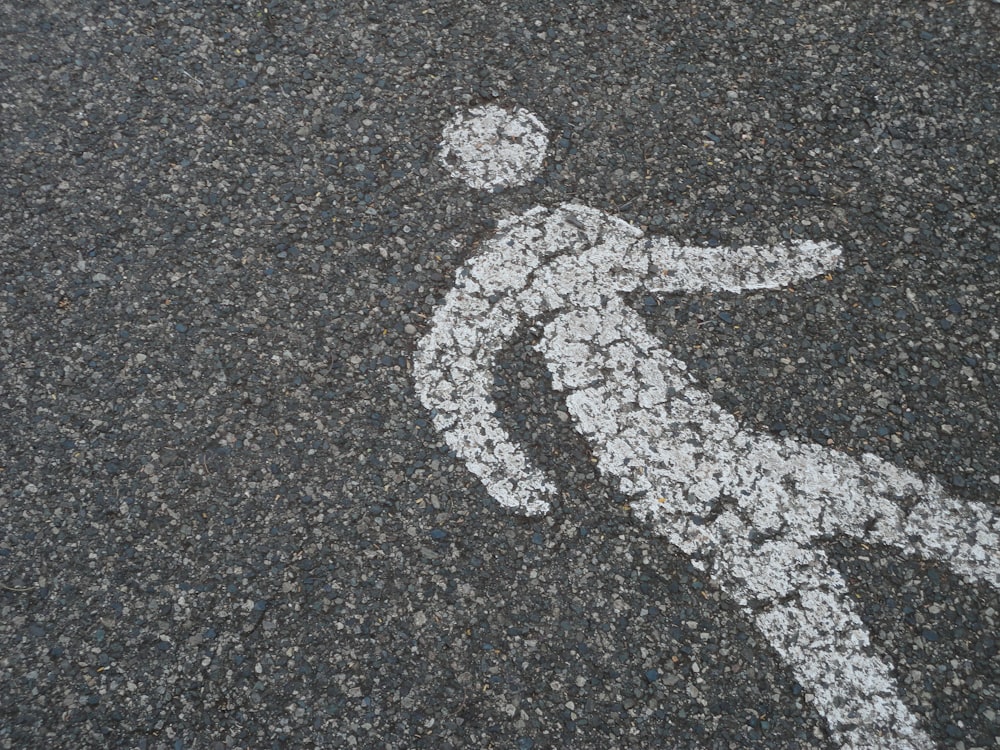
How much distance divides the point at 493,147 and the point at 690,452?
124cm

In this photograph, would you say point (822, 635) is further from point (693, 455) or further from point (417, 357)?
point (417, 357)

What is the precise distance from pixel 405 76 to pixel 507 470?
4.87 feet

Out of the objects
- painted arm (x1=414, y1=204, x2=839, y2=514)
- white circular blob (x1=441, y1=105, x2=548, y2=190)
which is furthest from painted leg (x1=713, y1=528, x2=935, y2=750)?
white circular blob (x1=441, y1=105, x2=548, y2=190)

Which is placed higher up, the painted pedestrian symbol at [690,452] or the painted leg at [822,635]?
the painted pedestrian symbol at [690,452]

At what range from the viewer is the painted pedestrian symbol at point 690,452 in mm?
2236

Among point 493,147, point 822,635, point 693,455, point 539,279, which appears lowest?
point 822,635

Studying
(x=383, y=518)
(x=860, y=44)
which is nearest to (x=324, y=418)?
(x=383, y=518)

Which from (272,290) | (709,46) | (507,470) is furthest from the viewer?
(709,46)

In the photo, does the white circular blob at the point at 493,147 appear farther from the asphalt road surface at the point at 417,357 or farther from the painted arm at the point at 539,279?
the painted arm at the point at 539,279

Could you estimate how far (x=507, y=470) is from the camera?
2.40 metres

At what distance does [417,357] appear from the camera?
2.53 metres

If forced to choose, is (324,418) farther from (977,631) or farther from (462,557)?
(977,631)

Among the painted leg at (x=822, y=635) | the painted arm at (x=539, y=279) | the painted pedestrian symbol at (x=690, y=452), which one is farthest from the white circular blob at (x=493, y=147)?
the painted leg at (x=822, y=635)

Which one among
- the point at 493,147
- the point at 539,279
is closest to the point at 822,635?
the point at 539,279
